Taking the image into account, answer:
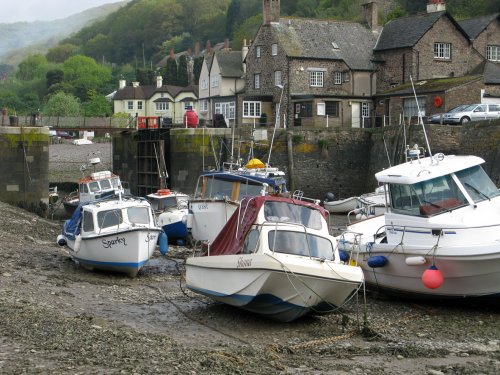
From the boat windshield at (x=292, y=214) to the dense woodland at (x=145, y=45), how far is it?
63153 mm

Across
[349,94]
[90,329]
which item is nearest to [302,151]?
[349,94]

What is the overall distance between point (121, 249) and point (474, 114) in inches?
997

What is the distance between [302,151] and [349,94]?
10109 mm

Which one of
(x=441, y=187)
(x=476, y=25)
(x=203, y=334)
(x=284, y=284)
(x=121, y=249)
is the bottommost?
(x=203, y=334)

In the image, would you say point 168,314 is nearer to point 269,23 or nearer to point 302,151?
point 302,151

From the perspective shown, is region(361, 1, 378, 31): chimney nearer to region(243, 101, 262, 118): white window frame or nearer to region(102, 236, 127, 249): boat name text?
region(243, 101, 262, 118): white window frame

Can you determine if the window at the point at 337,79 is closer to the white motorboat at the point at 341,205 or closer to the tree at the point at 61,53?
the white motorboat at the point at 341,205

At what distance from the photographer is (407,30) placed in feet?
174

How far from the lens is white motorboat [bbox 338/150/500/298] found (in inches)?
651

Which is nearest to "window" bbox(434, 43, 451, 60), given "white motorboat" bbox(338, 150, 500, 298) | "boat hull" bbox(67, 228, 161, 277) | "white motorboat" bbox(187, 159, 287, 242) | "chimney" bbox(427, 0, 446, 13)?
"chimney" bbox(427, 0, 446, 13)

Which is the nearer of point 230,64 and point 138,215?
point 138,215

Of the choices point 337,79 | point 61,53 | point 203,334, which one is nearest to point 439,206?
point 203,334

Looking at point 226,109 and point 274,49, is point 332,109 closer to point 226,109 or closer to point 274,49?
point 274,49

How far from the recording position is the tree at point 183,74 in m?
115
